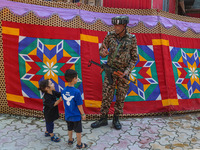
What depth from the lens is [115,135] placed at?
3.14 meters

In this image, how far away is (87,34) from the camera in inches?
150

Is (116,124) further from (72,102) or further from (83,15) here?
(83,15)

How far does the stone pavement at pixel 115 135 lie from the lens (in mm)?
2764

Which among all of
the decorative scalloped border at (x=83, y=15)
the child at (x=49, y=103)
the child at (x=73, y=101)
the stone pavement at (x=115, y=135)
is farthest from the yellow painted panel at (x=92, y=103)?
the decorative scalloped border at (x=83, y=15)

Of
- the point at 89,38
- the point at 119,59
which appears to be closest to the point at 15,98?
the point at 89,38

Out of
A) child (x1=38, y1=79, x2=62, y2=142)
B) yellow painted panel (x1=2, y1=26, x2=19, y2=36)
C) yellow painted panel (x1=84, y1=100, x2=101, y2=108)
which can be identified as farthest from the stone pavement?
yellow painted panel (x1=2, y1=26, x2=19, y2=36)

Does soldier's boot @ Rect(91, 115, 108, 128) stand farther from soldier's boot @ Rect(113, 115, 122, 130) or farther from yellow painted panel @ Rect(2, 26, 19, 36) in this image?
yellow painted panel @ Rect(2, 26, 19, 36)

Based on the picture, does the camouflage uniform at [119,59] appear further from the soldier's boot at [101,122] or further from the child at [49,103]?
the child at [49,103]

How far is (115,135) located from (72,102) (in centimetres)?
101

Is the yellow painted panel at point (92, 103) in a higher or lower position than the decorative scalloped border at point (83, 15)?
lower

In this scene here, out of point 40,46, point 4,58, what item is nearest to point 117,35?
point 40,46

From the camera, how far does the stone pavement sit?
9.07 feet

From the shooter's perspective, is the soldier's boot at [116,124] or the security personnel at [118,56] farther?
the soldier's boot at [116,124]

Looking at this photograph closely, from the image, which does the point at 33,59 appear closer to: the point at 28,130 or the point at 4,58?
the point at 4,58
